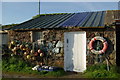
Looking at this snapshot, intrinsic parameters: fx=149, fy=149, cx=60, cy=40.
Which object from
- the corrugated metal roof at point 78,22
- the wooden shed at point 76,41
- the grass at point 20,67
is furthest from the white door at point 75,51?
the grass at point 20,67

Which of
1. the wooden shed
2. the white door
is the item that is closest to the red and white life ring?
the wooden shed

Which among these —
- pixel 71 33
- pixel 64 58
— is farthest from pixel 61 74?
pixel 71 33

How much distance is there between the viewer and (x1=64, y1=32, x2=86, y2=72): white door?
866 cm

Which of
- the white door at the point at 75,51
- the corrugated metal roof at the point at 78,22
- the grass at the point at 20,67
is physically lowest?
the grass at the point at 20,67

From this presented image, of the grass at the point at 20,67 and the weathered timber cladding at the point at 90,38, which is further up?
the weathered timber cladding at the point at 90,38

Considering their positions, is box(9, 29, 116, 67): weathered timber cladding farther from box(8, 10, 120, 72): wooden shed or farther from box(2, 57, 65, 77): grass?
box(2, 57, 65, 77): grass

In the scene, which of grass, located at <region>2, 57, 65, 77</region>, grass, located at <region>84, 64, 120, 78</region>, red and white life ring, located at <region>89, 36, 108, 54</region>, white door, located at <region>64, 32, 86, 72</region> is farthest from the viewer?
white door, located at <region>64, 32, 86, 72</region>

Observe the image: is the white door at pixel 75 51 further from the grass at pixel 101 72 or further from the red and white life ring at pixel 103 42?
the grass at pixel 101 72

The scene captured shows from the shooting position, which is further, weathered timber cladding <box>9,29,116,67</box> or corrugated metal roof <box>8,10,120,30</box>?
corrugated metal roof <box>8,10,120,30</box>

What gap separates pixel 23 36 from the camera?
10.0m

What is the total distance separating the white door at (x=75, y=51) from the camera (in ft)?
28.4

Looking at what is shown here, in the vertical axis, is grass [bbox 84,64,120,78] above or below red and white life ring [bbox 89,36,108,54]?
below

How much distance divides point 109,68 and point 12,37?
6.67 meters

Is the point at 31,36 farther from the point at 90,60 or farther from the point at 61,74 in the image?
the point at 90,60
